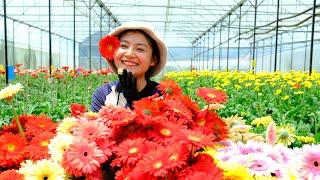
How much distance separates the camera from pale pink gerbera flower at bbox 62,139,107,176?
2.77 feet

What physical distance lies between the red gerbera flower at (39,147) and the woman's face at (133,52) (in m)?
0.64

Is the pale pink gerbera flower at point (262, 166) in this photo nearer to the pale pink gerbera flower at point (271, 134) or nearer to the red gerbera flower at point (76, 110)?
the pale pink gerbera flower at point (271, 134)

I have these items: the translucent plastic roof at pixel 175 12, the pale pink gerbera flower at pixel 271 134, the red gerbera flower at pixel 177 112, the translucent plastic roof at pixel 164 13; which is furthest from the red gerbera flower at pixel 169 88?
the translucent plastic roof at pixel 175 12

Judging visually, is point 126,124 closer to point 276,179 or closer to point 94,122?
point 94,122

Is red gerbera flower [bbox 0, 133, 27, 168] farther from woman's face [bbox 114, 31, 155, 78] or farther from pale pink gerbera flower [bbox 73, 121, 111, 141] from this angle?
Answer: woman's face [bbox 114, 31, 155, 78]

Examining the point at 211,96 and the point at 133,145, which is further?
the point at 211,96

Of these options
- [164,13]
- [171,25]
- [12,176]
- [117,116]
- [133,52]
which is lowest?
[12,176]

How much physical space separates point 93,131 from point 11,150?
0.23 meters

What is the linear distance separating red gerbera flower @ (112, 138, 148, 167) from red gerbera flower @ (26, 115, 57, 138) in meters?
0.38

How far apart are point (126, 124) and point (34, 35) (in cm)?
2562

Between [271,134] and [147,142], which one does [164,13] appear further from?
[147,142]

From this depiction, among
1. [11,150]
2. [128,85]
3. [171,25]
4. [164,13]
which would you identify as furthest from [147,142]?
[171,25]

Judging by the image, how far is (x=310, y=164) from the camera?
80 centimetres

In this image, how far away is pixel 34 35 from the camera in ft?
83.9
